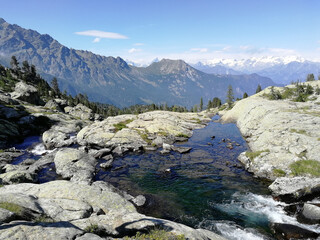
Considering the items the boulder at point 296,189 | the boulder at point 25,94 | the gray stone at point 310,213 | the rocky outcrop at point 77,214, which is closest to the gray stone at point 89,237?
the rocky outcrop at point 77,214

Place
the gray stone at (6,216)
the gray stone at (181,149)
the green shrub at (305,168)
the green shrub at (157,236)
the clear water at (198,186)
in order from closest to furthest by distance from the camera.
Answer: the gray stone at (6,216), the green shrub at (157,236), the clear water at (198,186), the green shrub at (305,168), the gray stone at (181,149)

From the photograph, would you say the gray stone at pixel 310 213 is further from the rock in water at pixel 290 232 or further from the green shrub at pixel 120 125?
the green shrub at pixel 120 125

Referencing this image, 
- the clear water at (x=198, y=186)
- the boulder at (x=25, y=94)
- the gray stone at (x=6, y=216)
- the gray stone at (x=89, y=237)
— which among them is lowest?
the clear water at (x=198, y=186)

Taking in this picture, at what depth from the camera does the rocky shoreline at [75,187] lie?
488 inches

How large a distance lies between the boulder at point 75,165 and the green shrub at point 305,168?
3406 centimetres

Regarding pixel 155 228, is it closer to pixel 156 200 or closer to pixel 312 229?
pixel 156 200

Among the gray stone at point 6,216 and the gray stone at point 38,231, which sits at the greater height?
the gray stone at point 6,216

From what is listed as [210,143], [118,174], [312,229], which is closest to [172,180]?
[118,174]

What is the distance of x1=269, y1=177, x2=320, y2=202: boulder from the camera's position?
24.6 metres

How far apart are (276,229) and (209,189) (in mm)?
10796

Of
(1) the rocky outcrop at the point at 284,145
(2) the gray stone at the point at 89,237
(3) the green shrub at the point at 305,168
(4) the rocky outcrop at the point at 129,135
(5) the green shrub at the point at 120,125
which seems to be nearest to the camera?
(2) the gray stone at the point at 89,237

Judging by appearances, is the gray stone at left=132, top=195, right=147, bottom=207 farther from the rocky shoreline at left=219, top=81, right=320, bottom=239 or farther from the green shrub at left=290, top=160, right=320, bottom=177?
the green shrub at left=290, top=160, right=320, bottom=177

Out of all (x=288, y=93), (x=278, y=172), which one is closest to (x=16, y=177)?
(x=278, y=172)

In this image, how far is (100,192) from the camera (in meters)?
22.2
